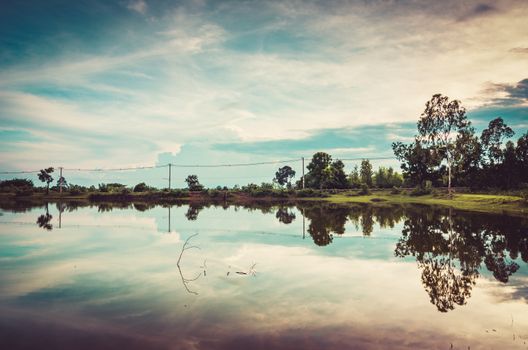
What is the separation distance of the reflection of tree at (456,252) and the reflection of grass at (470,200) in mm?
10954

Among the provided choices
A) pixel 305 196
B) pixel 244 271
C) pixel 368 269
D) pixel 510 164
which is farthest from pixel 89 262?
pixel 510 164

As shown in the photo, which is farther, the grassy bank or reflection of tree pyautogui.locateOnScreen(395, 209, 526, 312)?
the grassy bank

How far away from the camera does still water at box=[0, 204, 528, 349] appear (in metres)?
6.21

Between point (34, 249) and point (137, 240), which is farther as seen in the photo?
point (137, 240)

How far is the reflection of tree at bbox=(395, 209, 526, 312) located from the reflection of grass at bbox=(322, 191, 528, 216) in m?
11.0

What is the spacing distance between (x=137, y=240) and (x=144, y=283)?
27.2ft

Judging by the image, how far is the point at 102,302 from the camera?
792 centimetres

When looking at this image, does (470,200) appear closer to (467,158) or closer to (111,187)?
(467,158)

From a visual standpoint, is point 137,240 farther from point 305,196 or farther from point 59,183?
point 59,183

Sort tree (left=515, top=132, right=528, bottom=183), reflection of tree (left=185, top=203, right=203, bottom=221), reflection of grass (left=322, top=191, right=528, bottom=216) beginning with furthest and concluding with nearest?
tree (left=515, top=132, right=528, bottom=183)
reflection of grass (left=322, top=191, right=528, bottom=216)
reflection of tree (left=185, top=203, right=203, bottom=221)

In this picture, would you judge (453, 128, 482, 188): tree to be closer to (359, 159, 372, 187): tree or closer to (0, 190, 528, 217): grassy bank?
(0, 190, 528, 217): grassy bank

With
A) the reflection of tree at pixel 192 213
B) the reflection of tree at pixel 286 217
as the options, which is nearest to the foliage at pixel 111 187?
the reflection of tree at pixel 192 213

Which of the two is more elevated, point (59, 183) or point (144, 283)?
Answer: point (59, 183)

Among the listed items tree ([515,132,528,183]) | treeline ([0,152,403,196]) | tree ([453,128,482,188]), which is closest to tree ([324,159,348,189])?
treeline ([0,152,403,196])
